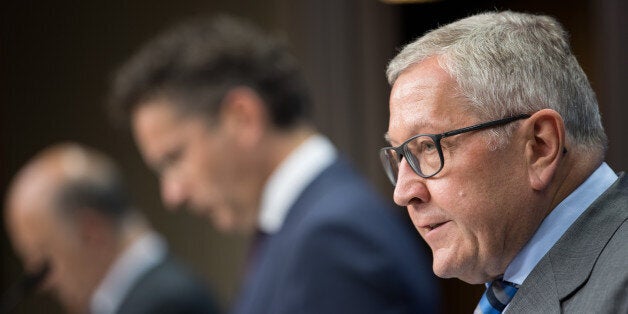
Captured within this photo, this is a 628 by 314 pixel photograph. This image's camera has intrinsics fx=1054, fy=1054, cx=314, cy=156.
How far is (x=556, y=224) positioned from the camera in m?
1.62

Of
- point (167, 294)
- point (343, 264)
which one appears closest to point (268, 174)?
point (343, 264)

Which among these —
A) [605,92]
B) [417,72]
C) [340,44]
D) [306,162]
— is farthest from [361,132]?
[417,72]

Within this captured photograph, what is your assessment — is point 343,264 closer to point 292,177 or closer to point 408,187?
point 292,177

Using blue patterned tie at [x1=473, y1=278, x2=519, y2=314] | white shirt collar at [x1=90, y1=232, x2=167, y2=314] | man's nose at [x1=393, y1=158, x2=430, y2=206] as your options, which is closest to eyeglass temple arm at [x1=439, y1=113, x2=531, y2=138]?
man's nose at [x1=393, y1=158, x2=430, y2=206]

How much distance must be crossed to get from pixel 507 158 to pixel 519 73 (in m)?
0.13

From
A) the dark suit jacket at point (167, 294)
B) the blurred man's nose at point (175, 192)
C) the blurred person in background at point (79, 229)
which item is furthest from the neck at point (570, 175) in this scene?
the blurred person in background at point (79, 229)

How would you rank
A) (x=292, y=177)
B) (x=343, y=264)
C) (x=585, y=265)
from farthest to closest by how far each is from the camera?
(x=292, y=177)
(x=343, y=264)
(x=585, y=265)

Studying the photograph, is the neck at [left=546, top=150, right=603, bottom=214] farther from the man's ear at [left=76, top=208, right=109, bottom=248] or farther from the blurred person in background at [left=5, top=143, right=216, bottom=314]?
the man's ear at [left=76, top=208, right=109, bottom=248]

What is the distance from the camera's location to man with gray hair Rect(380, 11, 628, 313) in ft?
5.23

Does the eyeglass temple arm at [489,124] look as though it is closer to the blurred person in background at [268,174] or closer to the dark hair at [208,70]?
the blurred person in background at [268,174]

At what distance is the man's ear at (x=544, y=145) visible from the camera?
1584 mm

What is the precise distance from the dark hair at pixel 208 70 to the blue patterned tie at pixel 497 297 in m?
1.40

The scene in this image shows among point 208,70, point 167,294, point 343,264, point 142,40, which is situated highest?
point 142,40

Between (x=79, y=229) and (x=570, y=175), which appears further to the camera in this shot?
(x=79, y=229)
